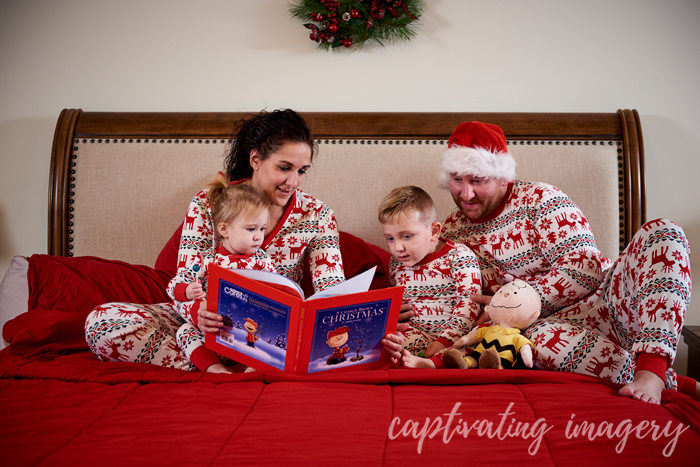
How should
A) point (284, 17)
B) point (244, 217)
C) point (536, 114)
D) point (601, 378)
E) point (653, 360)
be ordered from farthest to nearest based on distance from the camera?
point (284, 17), point (536, 114), point (244, 217), point (601, 378), point (653, 360)

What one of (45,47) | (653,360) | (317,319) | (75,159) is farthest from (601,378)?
(45,47)

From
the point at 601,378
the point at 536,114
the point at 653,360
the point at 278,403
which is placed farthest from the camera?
the point at 536,114

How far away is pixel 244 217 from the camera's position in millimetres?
1483

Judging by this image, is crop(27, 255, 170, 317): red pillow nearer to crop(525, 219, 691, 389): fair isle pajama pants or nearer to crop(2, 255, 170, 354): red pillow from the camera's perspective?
crop(2, 255, 170, 354): red pillow

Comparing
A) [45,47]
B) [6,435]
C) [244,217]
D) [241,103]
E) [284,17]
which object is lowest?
[6,435]

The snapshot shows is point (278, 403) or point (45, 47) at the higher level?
point (45, 47)

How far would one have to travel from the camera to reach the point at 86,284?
1.66 m

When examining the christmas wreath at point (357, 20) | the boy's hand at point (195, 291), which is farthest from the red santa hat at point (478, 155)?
the boy's hand at point (195, 291)

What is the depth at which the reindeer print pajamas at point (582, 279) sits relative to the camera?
1.19 m

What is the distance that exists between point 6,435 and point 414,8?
2056mm

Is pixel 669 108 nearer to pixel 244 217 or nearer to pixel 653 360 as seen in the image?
pixel 653 360

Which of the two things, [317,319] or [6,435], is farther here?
[317,319]

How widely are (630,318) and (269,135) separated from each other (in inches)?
45.9

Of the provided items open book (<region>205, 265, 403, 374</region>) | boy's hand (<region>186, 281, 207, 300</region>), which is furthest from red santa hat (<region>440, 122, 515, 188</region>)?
boy's hand (<region>186, 281, 207, 300</region>)
